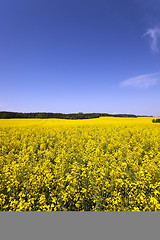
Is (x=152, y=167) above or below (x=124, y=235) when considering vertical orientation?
below

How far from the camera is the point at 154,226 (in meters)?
1.19

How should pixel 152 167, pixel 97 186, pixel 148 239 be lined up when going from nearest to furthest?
pixel 148 239, pixel 97 186, pixel 152 167

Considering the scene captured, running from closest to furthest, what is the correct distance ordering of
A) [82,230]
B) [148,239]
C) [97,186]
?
[148,239] → [82,230] → [97,186]

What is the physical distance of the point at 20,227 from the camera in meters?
1.18

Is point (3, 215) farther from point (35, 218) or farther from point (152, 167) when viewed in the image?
point (152, 167)

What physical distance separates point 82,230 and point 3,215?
36.0 inches

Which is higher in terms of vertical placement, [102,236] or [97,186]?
[102,236]

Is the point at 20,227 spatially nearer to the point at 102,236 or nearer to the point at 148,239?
the point at 102,236

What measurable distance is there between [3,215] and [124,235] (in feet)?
4.36

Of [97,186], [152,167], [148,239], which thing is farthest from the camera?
[152,167]

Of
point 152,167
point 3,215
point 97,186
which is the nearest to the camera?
point 3,215

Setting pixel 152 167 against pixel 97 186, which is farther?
pixel 152 167

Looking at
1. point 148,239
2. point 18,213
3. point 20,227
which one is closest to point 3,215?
point 18,213

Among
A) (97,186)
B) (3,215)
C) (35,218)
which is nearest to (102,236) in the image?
(35,218)
